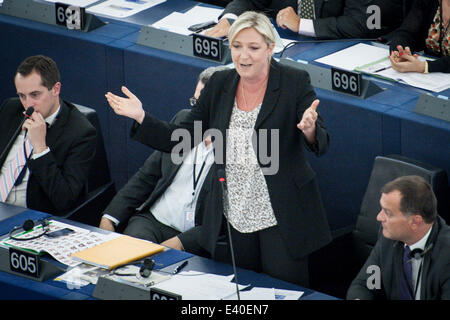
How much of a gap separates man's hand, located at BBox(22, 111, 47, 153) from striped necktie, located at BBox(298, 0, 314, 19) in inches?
65.0

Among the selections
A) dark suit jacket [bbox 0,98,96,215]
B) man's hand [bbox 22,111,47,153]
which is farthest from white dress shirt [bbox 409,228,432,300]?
man's hand [bbox 22,111,47,153]

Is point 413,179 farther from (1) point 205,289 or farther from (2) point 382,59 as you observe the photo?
(2) point 382,59

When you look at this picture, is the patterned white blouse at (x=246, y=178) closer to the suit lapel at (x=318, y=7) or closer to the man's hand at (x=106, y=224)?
the man's hand at (x=106, y=224)

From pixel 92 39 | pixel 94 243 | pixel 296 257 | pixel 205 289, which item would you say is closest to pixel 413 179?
pixel 296 257

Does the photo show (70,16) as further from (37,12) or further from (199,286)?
(199,286)

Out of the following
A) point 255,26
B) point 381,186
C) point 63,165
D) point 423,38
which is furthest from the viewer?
point 423,38

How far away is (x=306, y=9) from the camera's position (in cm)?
485

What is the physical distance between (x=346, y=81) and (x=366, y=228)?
27.4 inches

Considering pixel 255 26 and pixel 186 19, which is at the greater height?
pixel 255 26

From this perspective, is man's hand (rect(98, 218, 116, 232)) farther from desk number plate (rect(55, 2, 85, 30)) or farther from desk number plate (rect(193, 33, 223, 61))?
desk number plate (rect(55, 2, 85, 30))

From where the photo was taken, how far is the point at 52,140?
13.1 ft

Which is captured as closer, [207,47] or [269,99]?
[269,99]

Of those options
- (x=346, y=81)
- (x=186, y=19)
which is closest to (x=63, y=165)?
(x=346, y=81)

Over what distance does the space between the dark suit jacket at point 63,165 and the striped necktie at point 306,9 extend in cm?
142
